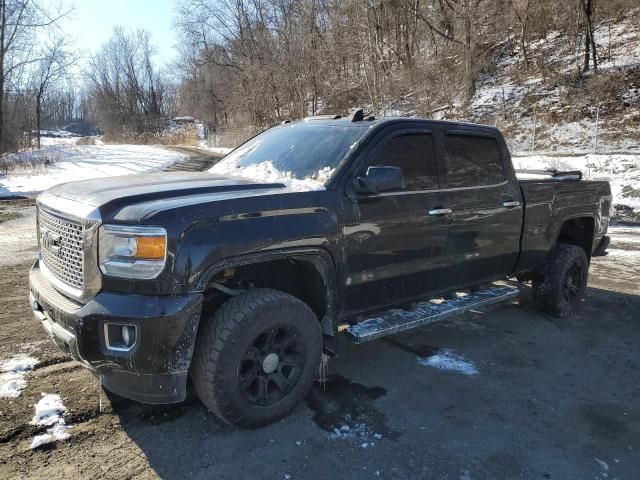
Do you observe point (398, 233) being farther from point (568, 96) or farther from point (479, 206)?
point (568, 96)

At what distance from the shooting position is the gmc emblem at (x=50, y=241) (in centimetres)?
315

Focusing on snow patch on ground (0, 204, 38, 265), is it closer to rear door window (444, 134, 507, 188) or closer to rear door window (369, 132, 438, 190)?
rear door window (369, 132, 438, 190)

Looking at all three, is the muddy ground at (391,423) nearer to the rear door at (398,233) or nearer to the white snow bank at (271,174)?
the rear door at (398,233)

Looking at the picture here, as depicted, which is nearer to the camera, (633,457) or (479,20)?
(633,457)

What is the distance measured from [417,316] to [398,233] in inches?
27.9

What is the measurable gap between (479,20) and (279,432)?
28083 mm

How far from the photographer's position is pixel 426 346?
183 inches

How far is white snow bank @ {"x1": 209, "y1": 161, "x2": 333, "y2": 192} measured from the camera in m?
3.47

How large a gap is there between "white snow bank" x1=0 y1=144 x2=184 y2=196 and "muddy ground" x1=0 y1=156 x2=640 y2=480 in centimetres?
1425

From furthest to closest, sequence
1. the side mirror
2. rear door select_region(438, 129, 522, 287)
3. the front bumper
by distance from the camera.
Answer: rear door select_region(438, 129, 522, 287)
the side mirror
the front bumper

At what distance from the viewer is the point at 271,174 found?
12.6 ft

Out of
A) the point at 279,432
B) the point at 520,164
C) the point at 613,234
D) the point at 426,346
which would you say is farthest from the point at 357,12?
the point at 279,432

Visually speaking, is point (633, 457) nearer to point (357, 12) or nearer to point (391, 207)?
point (391, 207)

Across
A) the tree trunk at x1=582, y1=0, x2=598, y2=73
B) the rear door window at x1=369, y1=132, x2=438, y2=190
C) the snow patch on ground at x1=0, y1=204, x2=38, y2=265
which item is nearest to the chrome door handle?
the rear door window at x1=369, y1=132, x2=438, y2=190
